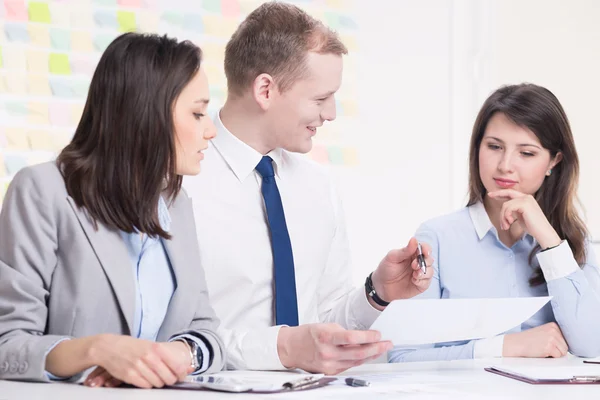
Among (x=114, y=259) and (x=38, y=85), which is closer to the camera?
(x=114, y=259)

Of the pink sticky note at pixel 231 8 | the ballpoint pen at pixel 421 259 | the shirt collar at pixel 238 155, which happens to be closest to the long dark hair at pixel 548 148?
the ballpoint pen at pixel 421 259

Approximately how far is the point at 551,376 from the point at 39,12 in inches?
94.4

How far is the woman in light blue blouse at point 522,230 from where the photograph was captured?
Answer: 2.22m

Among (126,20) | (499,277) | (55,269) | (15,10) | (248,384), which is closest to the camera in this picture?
(248,384)

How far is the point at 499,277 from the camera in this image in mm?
2342

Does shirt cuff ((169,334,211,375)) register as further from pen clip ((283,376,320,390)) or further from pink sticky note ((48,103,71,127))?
pink sticky note ((48,103,71,127))

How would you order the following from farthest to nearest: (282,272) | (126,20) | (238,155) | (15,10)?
1. (126,20)
2. (15,10)
3. (238,155)
4. (282,272)

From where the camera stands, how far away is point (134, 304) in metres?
1.51

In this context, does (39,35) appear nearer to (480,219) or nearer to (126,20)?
(126,20)

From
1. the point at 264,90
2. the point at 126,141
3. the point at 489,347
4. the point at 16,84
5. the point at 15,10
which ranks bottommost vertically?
the point at 489,347

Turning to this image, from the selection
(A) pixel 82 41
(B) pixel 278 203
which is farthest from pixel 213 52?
(B) pixel 278 203

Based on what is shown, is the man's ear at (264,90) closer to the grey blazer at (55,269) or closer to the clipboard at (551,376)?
the grey blazer at (55,269)

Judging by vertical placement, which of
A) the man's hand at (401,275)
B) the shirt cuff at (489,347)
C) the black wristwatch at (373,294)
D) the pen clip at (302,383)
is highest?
the man's hand at (401,275)

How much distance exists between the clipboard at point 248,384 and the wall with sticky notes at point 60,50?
195cm
